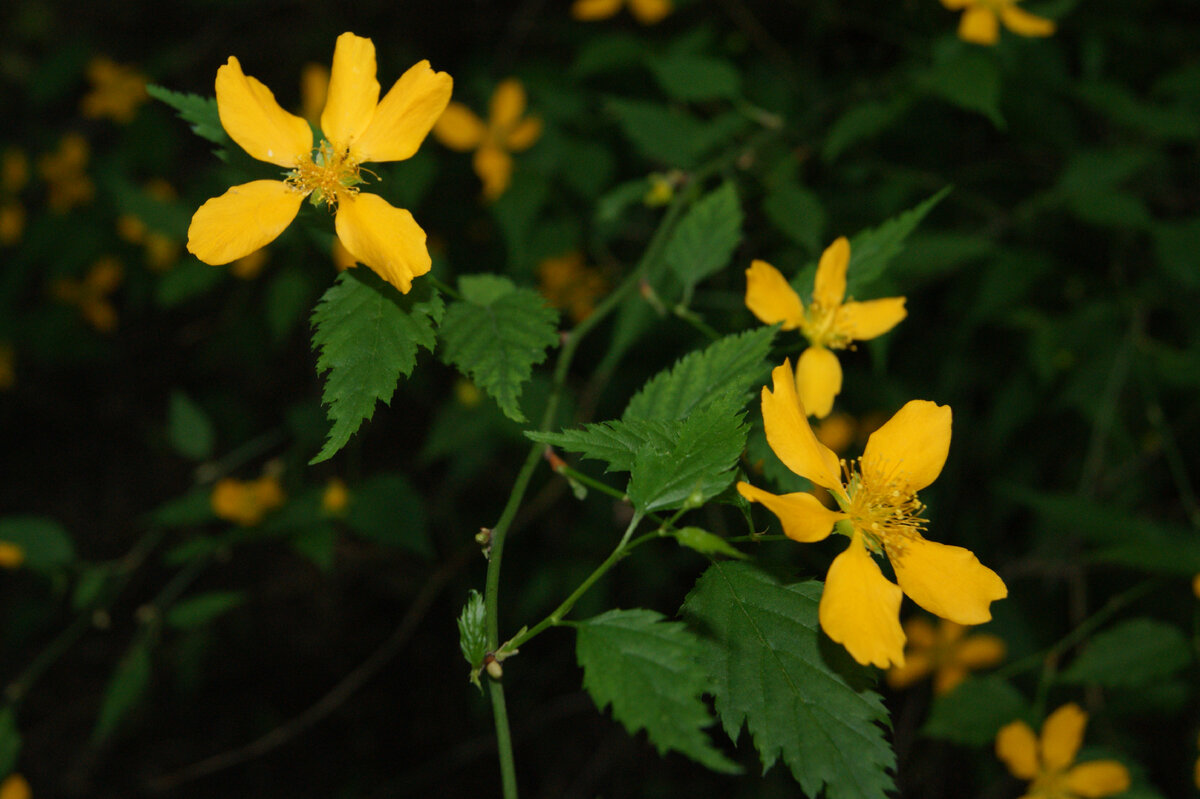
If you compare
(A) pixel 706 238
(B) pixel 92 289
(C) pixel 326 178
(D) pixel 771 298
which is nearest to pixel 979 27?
(A) pixel 706 238

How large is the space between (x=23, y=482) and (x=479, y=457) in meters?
3.68

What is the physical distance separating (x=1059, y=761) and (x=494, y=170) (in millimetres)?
2761

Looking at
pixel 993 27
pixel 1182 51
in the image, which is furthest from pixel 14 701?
pixel 1182 51

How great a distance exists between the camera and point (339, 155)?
1360 mm

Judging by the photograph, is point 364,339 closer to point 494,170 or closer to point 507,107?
point 494,170

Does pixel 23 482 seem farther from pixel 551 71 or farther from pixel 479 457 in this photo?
pixel 551 71

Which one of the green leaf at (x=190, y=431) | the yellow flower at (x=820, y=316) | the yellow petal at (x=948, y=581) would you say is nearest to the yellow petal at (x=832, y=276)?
the yellow flower at (x=820, y=316)

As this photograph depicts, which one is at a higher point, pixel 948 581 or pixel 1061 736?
pixel 948 581

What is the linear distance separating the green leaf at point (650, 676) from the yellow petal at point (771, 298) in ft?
2.34

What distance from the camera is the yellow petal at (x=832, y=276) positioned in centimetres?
152

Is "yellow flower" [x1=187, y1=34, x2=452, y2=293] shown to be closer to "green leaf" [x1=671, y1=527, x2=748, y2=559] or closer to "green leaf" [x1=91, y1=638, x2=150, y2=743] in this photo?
"green leaf" [x1=671, y1=527, x2=748, y2=559]

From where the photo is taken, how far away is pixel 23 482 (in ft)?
16.6

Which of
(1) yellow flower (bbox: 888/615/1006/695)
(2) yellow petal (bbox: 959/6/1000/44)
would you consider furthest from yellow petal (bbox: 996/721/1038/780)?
(2) yellow petal (bbox: 959/6/1000/44)

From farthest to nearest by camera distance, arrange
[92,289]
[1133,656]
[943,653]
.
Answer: [92,289] < [943,653] < [1133,656]
